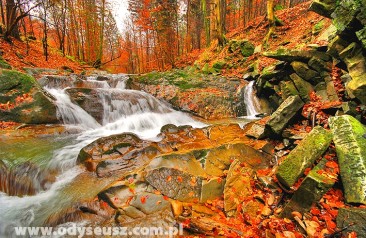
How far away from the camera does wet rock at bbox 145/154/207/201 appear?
342 cm

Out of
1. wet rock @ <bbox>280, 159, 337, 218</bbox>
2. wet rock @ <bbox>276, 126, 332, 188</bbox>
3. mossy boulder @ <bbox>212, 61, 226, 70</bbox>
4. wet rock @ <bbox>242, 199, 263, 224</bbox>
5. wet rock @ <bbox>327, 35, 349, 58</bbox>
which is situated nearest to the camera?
wet rock @ <bbox>280, 159, 337, 218</bbox>

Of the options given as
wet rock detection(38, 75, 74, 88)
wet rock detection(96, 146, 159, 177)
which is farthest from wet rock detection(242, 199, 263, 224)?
wet rock detection(38, 75, 74, 88)

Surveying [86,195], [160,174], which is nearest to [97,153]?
[86,195]

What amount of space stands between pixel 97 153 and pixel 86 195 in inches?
49.7

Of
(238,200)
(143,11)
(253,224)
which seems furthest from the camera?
(143,11)

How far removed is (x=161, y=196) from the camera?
3.33 m

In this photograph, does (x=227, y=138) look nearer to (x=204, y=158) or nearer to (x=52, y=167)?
(x=204, y=158)

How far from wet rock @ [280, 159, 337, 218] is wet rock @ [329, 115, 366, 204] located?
7.6 inches

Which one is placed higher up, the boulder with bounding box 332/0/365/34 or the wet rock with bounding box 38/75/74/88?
the boulder with bounding box 332/0/365/34

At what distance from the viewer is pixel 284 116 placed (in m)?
4.80

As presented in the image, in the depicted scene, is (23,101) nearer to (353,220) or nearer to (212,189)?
(212,189)

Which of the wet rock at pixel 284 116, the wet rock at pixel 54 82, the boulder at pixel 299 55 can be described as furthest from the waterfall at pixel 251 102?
the wet rock at pixel 54 82

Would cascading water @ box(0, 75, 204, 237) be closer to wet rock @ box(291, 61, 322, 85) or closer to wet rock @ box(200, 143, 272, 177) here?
wet rock @ box(200, 143, 272, 177)

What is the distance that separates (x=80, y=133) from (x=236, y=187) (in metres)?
5.53
